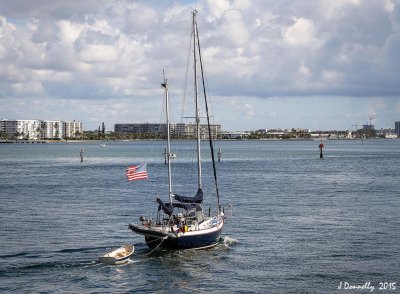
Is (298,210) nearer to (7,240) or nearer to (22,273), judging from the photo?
(7,240)

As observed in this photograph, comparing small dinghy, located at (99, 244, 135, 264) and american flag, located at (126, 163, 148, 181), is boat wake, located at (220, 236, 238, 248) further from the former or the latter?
small dinghy, located at (99, 244, 135, 264)

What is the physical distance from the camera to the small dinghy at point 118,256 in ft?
149

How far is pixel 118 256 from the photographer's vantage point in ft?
152

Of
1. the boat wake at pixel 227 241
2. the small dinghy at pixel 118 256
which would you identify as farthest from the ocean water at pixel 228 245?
the small dinghy at pixel 118 256

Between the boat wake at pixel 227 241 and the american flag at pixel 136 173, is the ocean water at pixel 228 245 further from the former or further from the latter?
the american flag at pixel 136 173

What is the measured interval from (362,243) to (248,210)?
21614 millimetres

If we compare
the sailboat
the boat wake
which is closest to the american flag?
the sailboat

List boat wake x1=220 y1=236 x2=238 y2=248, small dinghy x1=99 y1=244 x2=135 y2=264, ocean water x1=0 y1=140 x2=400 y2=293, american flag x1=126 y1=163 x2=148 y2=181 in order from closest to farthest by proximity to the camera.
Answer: ocean water x1=0 y1=140 x2=400 y2=293, small dinghy x1=99 y1=244 x2=135 y2=264, american flag x1=126 y1=163 x2=148 y2=181, boat wake x1=220 y1=236 x2=238 y2=248

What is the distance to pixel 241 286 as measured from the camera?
41.8 metres

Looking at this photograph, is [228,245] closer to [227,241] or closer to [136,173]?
[227,241]

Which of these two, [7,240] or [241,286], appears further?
[7,240]

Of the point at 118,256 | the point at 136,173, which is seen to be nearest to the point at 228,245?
the point at 136,173

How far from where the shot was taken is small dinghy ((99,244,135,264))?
45.5 m

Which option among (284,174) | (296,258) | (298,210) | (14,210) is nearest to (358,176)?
(284,174)
